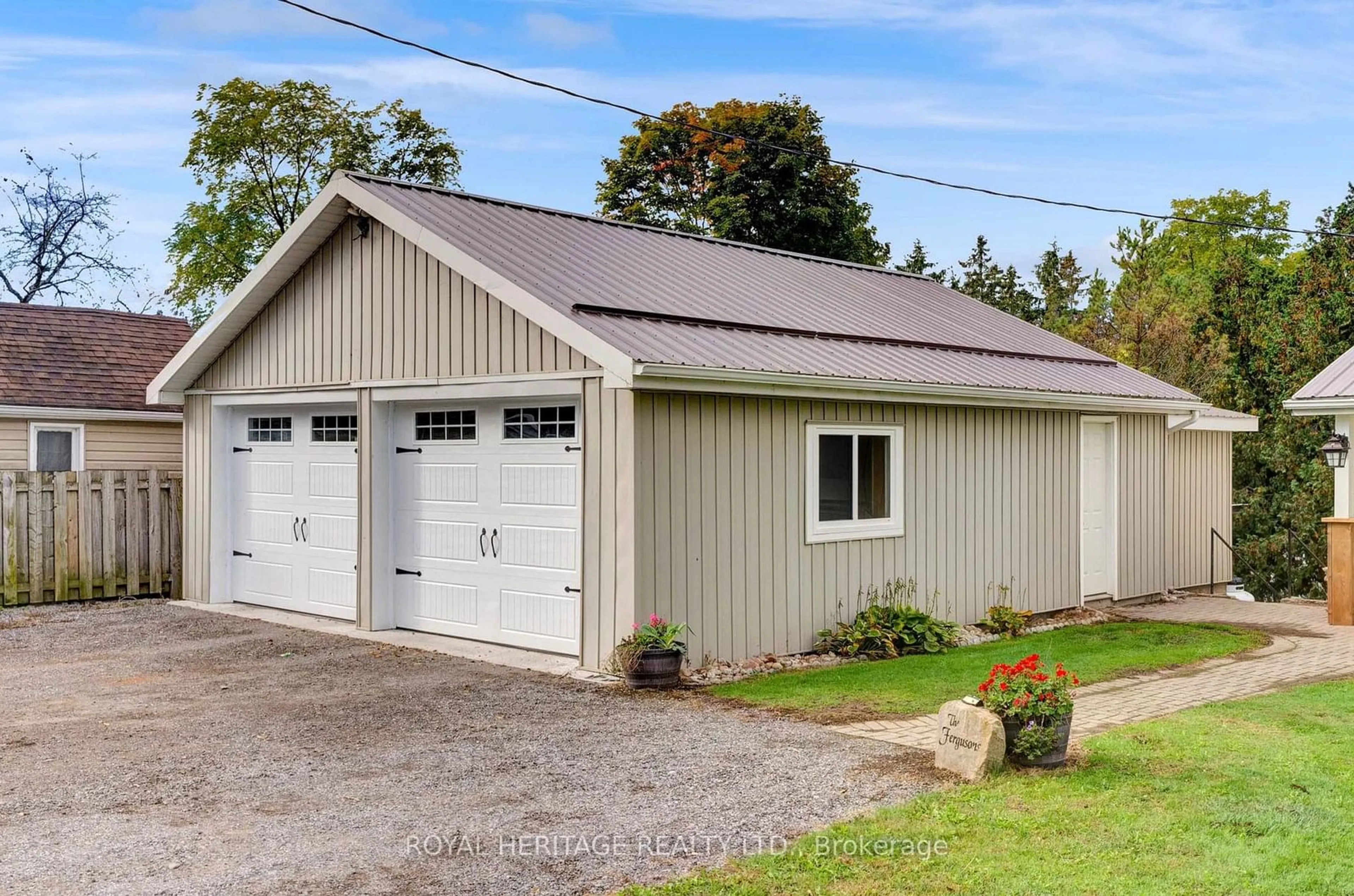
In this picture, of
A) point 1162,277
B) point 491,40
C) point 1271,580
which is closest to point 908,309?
point 491,40

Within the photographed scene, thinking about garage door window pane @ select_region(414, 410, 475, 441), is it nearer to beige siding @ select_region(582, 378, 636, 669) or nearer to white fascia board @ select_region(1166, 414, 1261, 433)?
beige siding @ select_region(582, 378, 636, 669)

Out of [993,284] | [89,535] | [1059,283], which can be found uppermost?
[1059,283]

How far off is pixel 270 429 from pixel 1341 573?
11.2 m

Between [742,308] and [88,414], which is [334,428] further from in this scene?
[88,414]

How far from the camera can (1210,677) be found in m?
9.23

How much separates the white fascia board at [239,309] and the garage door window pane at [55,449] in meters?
2.02

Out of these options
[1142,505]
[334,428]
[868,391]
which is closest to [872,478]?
[868,391]

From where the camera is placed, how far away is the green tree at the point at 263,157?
2738 centimetres

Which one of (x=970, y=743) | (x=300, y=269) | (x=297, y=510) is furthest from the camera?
(x=297, y=510)

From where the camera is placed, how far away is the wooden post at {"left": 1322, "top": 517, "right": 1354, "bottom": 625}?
40.5ft

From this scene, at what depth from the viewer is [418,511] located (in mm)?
11227

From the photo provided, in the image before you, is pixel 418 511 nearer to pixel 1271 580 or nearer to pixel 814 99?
pixel 1271 580

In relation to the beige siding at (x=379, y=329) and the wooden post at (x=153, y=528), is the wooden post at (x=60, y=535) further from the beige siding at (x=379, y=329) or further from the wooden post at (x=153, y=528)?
the beige siding at (x=379, y=329)

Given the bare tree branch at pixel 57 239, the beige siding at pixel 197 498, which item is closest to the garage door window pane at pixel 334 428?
the beige siding at pixel 197 498
